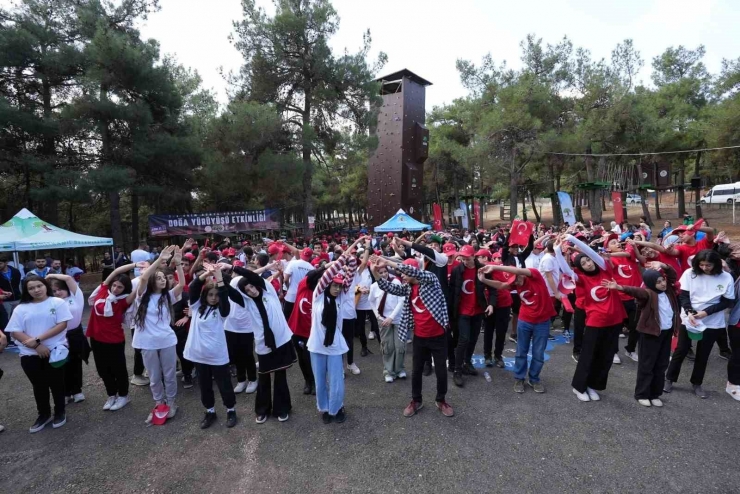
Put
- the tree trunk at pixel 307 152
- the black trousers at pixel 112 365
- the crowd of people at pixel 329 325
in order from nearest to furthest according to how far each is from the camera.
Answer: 1. the crowd of people at pixel 329 325
2. the black trousers at pixel 112 365
3. the tree trunk at pixel 307 152

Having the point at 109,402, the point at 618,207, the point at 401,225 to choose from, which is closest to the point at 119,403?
the point at 109,402

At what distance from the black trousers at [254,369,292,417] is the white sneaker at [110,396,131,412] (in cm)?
177

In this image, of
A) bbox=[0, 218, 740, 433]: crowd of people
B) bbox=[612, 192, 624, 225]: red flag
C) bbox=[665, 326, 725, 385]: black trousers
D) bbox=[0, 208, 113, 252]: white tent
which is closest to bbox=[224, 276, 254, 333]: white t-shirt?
bbox=[0, 218, 740, 433]: crowd of people

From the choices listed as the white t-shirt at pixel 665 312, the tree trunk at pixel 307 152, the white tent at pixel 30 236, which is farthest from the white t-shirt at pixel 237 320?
the tree trunk at pixel 307 152

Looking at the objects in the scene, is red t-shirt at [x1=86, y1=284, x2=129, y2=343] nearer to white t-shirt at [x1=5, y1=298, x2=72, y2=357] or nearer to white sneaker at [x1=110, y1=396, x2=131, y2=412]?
white t-shirt at [x1=5, y1=298, x2=72, y2=357]

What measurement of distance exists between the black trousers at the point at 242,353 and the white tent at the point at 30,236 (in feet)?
31.2

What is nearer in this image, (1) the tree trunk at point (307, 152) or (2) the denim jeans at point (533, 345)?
(2) the denim jeans at point (533, 345)

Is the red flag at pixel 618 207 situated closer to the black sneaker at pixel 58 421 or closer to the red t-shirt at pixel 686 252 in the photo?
the red t-shirt at pixel 686 252

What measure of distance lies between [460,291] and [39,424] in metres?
4.97

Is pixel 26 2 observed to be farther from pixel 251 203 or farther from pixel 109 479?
pixel 109 479

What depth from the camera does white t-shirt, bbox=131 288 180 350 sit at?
3.81m

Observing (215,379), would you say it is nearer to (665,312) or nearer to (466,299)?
(466,299)

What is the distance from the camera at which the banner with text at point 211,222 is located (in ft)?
51.4

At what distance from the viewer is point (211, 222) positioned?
16969 millimetres
